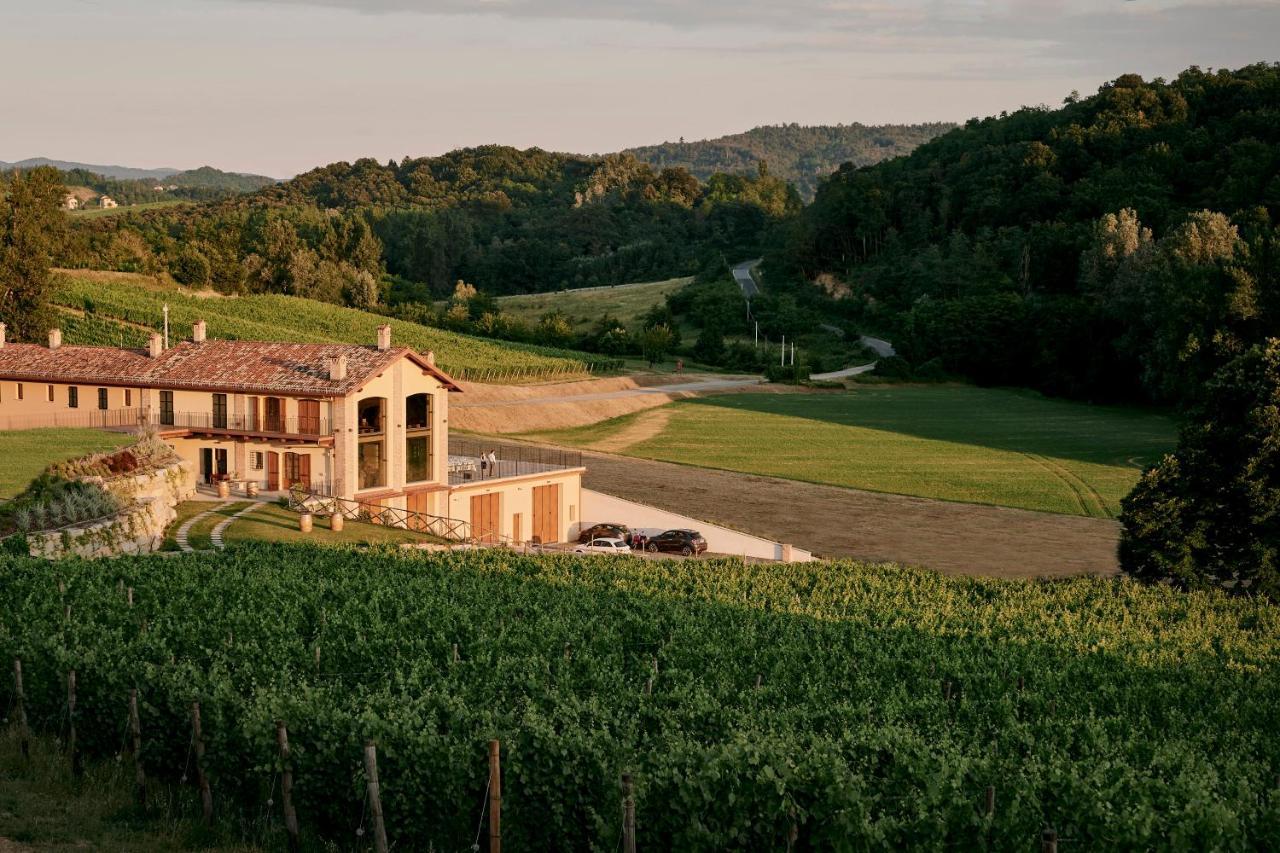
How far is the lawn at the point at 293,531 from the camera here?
43.8 m

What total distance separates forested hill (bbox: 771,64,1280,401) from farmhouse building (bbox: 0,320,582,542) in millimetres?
44531

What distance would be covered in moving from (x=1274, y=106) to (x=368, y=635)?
167m

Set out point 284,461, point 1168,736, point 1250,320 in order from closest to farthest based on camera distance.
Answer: point 1168,736, point 284,461, point 1250,320

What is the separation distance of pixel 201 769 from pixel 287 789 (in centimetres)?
174

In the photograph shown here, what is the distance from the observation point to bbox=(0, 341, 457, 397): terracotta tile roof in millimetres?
53000

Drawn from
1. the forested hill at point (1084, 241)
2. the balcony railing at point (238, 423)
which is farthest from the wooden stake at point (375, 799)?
the forested hill at point (1084, 241)

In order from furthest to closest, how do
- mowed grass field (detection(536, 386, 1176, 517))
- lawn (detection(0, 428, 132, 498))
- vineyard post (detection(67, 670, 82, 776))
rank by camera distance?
mowed grass field (detection(536, 386, 1176, 517)) < lawn (detection(0, 428, 132, 498)) < vineyard post (detection(67, 670, 82, 776))

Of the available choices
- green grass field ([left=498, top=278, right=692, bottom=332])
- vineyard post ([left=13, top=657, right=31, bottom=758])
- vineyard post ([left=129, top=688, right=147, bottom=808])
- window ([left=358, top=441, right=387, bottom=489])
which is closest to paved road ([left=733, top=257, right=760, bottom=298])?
green grass field ([left=498, top=278, right=692, bottom=332])

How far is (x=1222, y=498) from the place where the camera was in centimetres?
4462

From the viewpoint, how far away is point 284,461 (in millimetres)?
52844

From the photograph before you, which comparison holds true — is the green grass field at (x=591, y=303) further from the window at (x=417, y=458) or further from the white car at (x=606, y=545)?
the white car at (x=606, y=545)

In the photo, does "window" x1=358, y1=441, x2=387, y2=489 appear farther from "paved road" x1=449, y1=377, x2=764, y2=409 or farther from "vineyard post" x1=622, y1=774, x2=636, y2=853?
"vineyard post" x1=622, y1=774, x2=636, y2=853

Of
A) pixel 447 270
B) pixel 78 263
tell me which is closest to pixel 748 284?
pixel 447 270

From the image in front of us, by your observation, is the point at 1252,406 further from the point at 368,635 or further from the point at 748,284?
the point at 748,284
